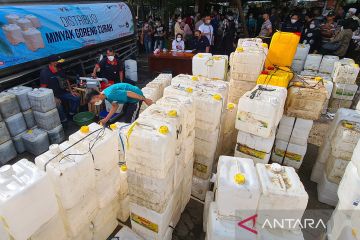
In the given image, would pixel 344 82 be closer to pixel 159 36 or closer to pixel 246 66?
pixel 246 66

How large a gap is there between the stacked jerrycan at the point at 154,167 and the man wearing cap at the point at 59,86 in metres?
4.29

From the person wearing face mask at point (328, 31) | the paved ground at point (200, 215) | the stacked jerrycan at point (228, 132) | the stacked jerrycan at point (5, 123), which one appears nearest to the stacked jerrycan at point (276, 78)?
the stacked jerrycan at point (228, 132)

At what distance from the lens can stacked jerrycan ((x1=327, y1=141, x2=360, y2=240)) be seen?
100 inches

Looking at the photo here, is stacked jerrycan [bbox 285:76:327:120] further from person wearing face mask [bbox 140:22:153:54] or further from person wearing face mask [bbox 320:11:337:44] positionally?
person wearing face mask [bbox 140:22:153:54]

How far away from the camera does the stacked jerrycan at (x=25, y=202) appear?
2043 mm

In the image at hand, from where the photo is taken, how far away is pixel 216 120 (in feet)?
12.2

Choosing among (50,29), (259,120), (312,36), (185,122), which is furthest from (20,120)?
(312,36)

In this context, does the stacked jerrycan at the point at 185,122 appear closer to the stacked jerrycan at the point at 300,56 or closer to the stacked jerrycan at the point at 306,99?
the stacked jerrycan at the point at 306,99

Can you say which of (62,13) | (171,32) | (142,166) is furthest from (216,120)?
(171,32)

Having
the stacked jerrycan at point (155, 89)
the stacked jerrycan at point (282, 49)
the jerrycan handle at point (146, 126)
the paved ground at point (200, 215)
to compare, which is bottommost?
the paved ground at point (200, 215)

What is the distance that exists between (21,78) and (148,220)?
5.76 metres

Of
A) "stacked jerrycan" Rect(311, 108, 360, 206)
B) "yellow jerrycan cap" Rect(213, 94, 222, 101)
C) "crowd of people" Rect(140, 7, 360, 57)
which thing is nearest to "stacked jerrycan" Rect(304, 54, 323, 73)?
"crowd of people" Rect(140, 7, 360, 57)

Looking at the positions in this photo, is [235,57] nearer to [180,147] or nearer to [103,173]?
[180,147]

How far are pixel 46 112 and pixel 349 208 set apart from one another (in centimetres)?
568
